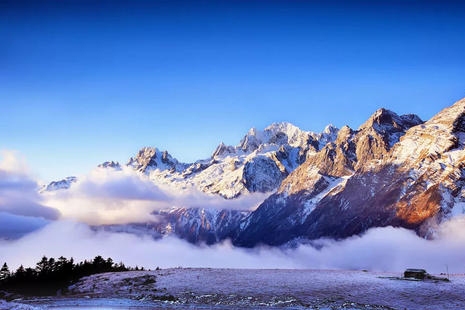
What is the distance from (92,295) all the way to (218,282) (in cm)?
2818

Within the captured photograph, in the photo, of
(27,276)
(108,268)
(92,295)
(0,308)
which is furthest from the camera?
(108,268)

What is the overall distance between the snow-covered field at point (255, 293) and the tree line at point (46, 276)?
11.8 m

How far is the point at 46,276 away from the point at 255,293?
7911 centimetres

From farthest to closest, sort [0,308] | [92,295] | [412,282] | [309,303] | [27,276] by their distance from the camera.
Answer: [27,276] → [412,282] → [92,295] → [309,303] → [0,308]

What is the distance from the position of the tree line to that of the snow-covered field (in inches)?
466

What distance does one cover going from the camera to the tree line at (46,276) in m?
117

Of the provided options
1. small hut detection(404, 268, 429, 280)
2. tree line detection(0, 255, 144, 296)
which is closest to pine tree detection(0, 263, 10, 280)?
tree line detection(0, 255, 144, 296)

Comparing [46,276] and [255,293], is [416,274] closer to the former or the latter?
[255,293]

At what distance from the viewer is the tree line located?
117m

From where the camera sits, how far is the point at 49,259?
147m

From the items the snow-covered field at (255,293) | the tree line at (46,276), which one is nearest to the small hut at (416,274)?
the snow-covered field at (255,293)

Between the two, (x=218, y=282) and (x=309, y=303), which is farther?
(x=218, y=282)

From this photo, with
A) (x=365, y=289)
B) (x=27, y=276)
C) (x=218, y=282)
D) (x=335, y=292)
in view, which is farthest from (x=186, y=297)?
(x=27, y=276)

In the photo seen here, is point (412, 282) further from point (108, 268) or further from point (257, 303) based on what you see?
point (108, 268)
